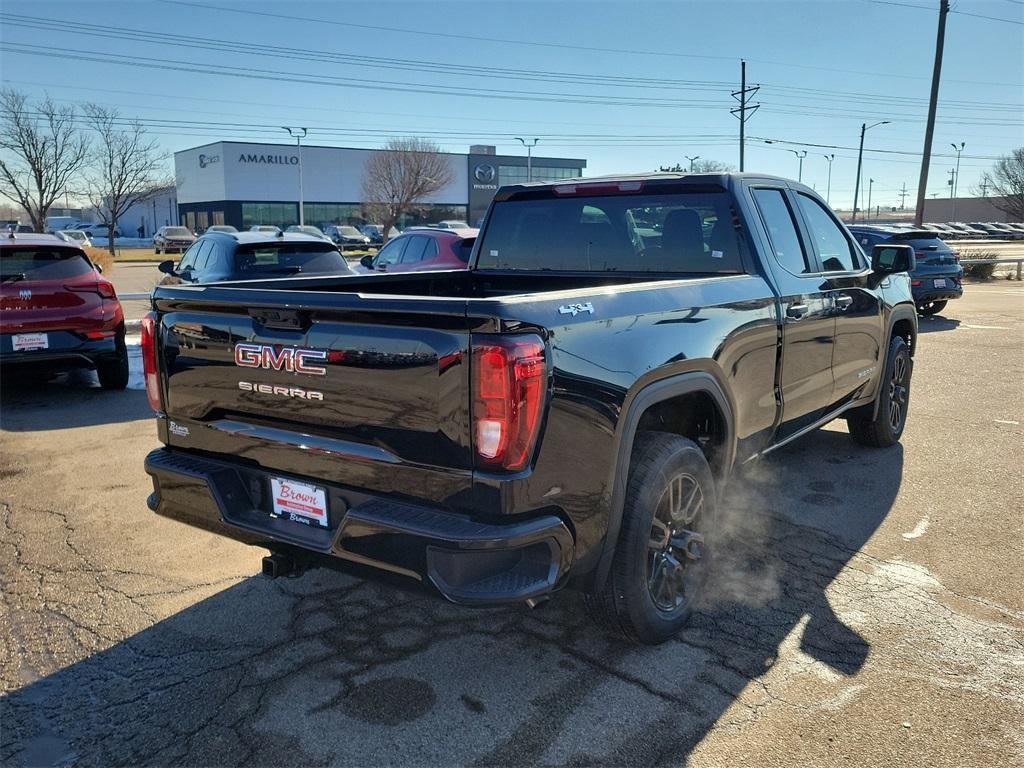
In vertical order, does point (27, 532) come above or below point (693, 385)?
below

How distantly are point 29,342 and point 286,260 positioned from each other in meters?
2.73

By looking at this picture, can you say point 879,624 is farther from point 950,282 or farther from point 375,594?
point 950,282

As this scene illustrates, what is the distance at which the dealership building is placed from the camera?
67.9 m

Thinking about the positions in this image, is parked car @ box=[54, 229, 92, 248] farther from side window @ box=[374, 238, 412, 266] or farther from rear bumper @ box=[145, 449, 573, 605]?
rear bumper @ box=[145, 449, 573, 605]

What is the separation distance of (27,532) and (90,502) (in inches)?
20.2

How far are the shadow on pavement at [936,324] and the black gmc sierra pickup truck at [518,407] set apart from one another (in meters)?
10.5

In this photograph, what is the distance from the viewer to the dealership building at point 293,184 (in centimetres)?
6794

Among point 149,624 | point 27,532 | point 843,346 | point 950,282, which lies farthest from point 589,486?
point 950,282

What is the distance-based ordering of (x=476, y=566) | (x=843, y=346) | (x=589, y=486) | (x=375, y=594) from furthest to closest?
(x=843, y=346)
(x=375, y=594)
(x=589, y=486)
(x=476, y=566)

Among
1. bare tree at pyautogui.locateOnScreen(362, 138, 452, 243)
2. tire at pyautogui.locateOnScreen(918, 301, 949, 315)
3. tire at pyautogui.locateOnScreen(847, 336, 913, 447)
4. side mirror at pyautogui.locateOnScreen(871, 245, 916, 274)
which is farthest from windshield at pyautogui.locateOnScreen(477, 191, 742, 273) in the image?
bare tree at pyautogui.locateOnScreen(362, 138, 452, 243)

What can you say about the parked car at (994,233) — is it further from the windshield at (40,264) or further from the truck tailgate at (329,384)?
the truck tailgate at (329,384)

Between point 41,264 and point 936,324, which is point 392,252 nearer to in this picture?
point 41,264

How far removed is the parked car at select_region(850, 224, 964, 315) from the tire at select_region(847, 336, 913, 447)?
880cm

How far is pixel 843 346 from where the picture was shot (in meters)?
4.99
